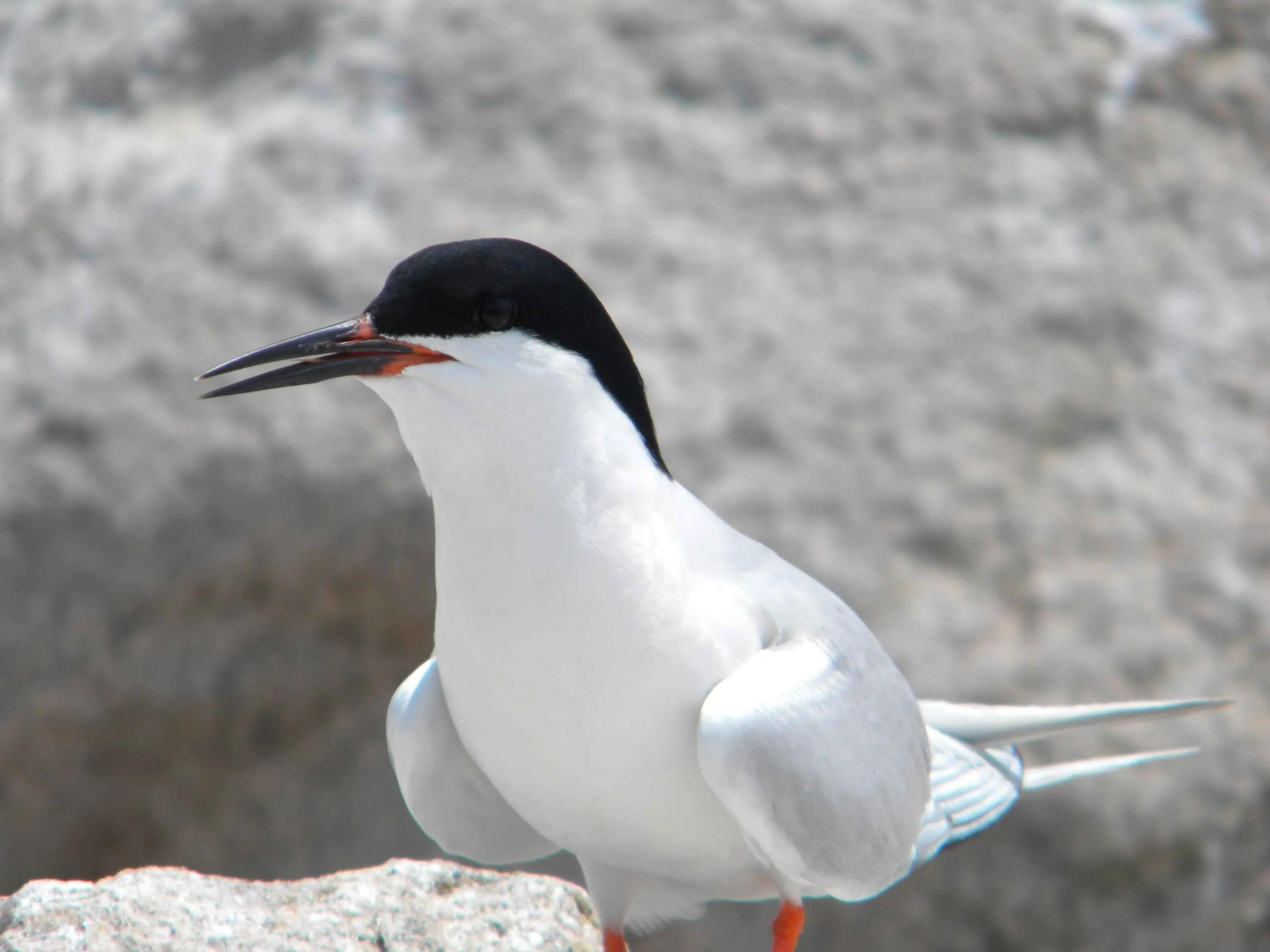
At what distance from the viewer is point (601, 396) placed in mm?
1982

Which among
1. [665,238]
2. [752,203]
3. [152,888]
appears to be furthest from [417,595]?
[152,888]

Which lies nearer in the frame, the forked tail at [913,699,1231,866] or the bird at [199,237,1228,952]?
the bird at [199,237,1228,952]

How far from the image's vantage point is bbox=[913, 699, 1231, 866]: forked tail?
2.30 meters

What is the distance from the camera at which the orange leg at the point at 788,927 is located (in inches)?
81.0

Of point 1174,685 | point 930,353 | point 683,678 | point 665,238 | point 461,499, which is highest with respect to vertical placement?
point 461,499

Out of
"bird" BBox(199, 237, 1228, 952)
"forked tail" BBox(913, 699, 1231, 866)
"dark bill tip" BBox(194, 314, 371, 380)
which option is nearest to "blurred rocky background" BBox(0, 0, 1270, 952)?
"forked tail" BBox(913, 699, 1231, 866)

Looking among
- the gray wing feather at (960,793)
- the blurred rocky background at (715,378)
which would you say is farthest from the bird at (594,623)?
the blurred rocky background at (715,378)

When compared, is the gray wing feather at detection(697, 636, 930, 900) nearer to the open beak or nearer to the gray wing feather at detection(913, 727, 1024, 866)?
the gray wing feather at detection(913, 727, 1024, 866)

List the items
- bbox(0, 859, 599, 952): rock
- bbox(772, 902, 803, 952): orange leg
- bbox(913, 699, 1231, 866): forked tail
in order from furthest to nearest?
bbox(913, 699, 1231, 866): forked tail, bbox(772, 902, 803, 952): orange leg, bbox(0, 859, 599, 952): rock

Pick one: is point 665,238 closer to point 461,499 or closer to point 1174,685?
point 1174,685

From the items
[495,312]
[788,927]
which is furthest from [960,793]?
[495,312]

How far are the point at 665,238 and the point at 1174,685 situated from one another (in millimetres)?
1898

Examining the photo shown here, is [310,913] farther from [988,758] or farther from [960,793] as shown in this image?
[988,758]

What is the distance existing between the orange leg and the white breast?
0.20 m
